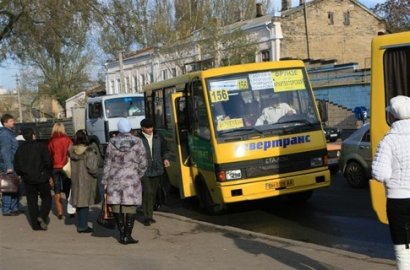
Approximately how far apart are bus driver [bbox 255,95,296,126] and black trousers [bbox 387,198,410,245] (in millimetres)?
5601

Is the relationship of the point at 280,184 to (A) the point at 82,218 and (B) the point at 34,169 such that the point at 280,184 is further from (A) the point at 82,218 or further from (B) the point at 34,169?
(B) the point at 34,169

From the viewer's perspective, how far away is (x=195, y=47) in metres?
37.9

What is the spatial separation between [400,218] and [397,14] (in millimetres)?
40427

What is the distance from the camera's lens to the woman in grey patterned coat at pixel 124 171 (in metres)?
8.13

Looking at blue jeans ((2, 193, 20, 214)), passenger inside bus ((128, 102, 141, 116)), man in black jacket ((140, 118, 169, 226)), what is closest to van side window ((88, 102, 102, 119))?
passenger inside bus ((128, 102, 141, 116))

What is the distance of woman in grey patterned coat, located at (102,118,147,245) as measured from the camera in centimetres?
813

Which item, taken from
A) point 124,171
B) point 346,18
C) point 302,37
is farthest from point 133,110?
point 346,18

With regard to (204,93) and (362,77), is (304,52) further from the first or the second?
(204,93)

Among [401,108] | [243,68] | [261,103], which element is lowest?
[401,108]

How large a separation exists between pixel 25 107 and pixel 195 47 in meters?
68.8

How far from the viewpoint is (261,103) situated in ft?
34.0

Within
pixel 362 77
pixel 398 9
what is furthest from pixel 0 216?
pixel 398 9

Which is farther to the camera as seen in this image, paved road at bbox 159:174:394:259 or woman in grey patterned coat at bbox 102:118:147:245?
paved road at bbox 159:174:394:259

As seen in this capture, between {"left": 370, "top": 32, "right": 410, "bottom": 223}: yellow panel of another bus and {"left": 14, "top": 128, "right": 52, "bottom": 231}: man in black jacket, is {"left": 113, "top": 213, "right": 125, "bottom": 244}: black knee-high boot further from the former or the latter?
{"left": 370, "top": 32, "right": 410, "bottom": 223}: yellow panel of another bus
